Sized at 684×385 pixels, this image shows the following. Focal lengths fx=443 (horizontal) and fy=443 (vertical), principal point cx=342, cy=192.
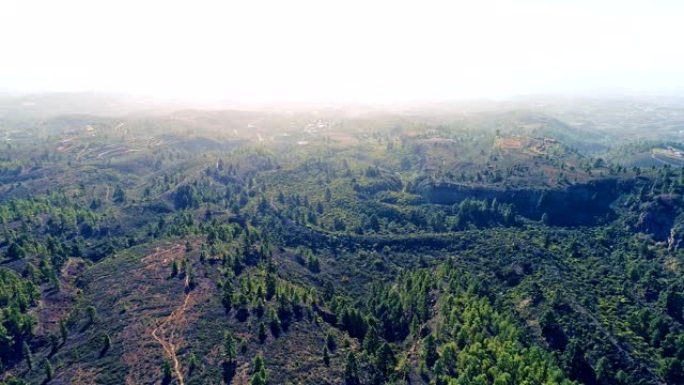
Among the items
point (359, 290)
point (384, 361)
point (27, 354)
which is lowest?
point (359, 290)

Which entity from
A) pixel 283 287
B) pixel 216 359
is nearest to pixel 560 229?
pixel 283 287

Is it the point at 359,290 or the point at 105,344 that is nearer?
the point at 105,344

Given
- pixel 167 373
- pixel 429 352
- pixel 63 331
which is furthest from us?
pixel 63 331

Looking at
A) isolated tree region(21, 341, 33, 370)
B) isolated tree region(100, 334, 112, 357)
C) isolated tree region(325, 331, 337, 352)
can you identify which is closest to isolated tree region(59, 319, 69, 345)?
isolated tree region(21, 341, 33, 370)

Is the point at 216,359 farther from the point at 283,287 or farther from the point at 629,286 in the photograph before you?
the point at 629,286

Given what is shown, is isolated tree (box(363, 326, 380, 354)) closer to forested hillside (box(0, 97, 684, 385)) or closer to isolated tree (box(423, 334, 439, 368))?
forested hillside (box(0, 97, 684, 385))

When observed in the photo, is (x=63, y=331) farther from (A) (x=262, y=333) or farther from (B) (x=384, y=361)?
(B) (x=384, y=361)

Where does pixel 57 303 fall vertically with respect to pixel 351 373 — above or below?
above

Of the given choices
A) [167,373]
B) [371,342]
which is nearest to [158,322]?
[167,373]

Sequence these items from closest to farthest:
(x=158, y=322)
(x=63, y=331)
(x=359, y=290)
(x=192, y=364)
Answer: (x=192, y=364) < (x=63, y=331) < (x=158, y=322) < (x=359, y=290)
